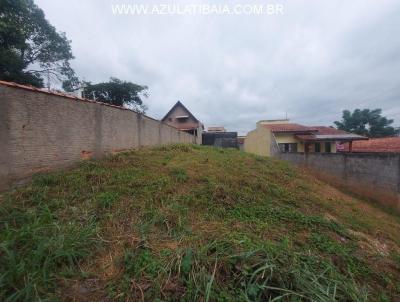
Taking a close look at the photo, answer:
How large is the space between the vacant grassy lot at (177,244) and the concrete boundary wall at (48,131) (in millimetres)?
313

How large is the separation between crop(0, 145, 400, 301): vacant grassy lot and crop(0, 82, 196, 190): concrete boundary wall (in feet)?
1.03

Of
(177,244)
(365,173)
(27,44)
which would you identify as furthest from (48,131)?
(27,44)

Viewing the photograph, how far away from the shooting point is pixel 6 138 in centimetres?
312

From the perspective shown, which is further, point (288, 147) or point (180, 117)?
point (180, 117)

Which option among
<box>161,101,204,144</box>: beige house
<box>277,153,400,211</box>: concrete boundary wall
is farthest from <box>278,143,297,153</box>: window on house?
<box>161,101,204,144</box>: beige house

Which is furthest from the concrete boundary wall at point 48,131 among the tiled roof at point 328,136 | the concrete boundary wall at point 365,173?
the tiled roof at point 328,136

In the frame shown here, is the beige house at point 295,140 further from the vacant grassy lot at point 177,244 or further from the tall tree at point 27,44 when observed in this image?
the tall tree at point 27,44

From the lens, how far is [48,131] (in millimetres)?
3775

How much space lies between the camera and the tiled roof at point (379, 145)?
9485 mm

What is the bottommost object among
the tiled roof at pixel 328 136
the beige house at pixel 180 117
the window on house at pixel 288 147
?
the window on house at pixel 288 147

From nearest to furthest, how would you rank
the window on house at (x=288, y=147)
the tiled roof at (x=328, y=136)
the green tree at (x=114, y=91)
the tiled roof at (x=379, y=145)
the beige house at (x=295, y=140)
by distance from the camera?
the tiled roof at (x=379, y=145) < the tiled roof at (x=328, y=136) < the beige house at (x=295, y=140) < the window on house at (x=288, y=147) < the green tree at (x=114, y=91)

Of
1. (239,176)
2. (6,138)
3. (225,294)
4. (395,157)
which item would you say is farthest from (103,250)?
(395,157)

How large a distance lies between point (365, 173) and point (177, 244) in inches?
287

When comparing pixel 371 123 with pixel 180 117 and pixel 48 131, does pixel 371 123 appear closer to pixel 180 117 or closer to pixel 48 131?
pixel 180 117
